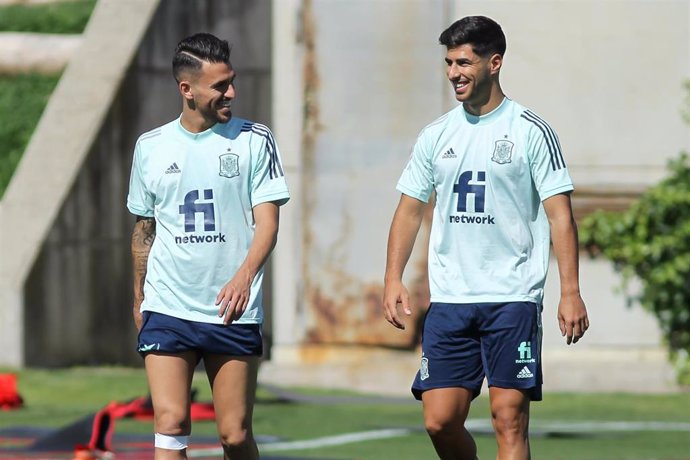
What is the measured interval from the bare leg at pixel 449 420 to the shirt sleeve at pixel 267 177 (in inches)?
42.9

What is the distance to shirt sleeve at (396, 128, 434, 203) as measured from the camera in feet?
25.0

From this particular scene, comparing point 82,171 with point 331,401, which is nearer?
point 331,401

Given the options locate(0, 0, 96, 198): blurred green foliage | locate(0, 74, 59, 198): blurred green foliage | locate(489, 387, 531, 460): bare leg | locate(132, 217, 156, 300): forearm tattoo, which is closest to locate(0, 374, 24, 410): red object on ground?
locate(0, 0, 96, 198): blurred green foliage

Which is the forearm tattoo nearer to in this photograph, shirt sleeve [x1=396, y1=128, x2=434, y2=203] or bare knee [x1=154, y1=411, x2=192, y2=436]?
bare knee [x1=154, y1=411, x2=192, y2=436]

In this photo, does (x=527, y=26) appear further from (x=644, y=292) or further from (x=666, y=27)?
(x=644, y=292)

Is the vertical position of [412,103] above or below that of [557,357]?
above

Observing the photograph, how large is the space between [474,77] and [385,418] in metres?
5.82

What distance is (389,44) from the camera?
47.2 feet

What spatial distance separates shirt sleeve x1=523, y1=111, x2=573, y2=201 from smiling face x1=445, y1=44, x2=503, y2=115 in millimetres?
232

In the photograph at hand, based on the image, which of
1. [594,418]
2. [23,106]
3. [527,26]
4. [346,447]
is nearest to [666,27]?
[527,26]

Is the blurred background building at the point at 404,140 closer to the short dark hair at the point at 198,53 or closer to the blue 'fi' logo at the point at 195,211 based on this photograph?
the short dark hair at the point at 198,53

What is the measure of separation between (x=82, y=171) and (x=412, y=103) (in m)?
3.35

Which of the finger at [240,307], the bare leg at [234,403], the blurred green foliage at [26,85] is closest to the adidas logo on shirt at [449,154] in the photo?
the finger at [240,307]

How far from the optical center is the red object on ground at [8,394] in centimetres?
1332
